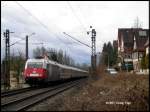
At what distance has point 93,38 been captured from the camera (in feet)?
149

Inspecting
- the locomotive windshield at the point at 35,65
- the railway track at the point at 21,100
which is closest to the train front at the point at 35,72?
the locomotive windshield at the point at 35,65

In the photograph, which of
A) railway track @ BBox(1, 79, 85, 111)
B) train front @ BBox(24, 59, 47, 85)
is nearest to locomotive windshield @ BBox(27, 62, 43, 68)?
train front @ BBox(24, 59, 47, 85)

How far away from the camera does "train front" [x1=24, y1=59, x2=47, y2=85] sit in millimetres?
40969

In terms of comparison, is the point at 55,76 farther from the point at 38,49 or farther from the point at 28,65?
the point at 38,49

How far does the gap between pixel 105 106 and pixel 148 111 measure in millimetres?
1935

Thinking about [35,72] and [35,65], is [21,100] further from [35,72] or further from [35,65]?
[35,65]

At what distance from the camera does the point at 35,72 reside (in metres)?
41.3

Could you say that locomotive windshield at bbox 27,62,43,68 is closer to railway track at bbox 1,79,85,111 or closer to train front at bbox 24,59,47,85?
train front at bbox 24,59,47,85

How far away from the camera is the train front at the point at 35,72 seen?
40969 mm

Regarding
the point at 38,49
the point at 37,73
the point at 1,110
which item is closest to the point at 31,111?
the point at 1,110

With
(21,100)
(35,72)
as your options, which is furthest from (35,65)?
(21,100)

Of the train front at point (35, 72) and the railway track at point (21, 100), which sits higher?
the train front at point (35, 72)

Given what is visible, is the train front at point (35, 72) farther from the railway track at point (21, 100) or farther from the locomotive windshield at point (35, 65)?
the railway track at point (21, 100)

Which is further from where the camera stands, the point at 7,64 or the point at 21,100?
the point at 7,64
